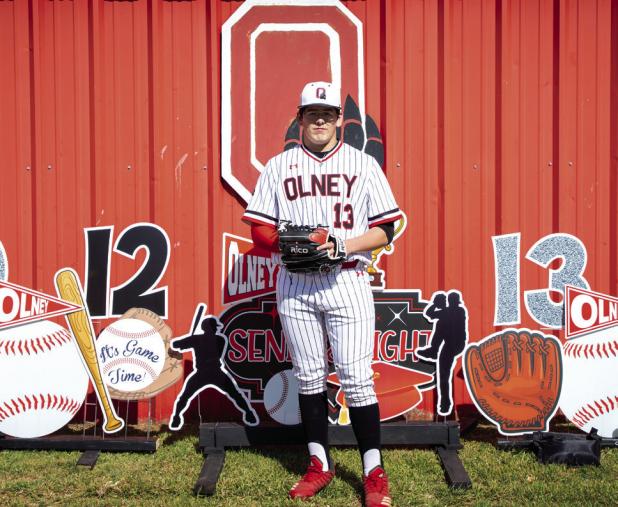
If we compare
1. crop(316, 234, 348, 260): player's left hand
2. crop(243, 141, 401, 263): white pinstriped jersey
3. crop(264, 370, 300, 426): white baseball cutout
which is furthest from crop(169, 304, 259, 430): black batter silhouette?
crop(316, 234, 348, 260): player's left hand

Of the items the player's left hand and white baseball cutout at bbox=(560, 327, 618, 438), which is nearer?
the player's left hand

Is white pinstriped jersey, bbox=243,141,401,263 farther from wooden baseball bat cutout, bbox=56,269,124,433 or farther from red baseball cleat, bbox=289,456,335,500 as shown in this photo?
wooden baseball bat cutout, bbox=56,269,124,433

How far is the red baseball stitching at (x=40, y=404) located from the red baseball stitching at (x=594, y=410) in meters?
2.64

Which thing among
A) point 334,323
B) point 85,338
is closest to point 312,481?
point 334,323

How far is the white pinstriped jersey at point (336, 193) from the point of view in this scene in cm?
300

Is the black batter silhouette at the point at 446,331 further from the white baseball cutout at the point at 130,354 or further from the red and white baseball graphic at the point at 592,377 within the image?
the white baseball cutout at the point at 130,354

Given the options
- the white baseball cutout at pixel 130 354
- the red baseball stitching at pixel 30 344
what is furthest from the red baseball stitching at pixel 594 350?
A: the red baseball stitching at pixel 30 344

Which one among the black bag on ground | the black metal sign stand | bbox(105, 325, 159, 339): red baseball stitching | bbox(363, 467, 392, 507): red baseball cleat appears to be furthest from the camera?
bbox(105, 325, 159, 339): red baseball stitching

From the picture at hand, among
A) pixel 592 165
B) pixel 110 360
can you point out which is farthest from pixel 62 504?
pixel 592 165

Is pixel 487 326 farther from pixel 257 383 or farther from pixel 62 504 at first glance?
pixel 62 504

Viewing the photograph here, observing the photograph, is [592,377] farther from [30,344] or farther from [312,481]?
[30,344]

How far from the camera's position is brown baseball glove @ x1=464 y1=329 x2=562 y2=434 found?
351 cm

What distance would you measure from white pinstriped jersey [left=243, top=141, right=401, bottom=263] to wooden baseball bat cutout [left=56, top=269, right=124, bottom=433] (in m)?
1.27

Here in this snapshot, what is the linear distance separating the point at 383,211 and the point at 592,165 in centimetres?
157
